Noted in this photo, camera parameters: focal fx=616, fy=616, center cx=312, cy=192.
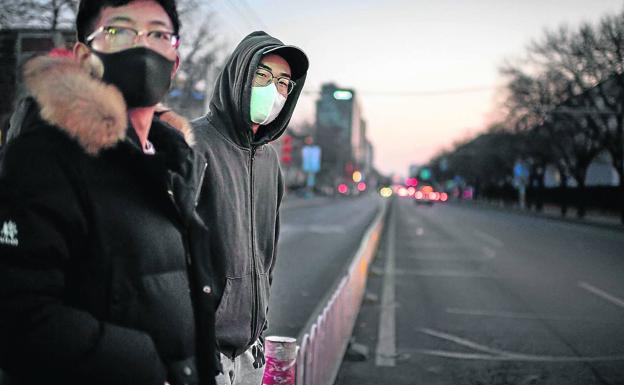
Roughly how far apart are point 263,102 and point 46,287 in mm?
1452

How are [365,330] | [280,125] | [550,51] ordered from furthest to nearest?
[550,51] → [365,330] → [280,125]

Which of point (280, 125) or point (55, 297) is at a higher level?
point (280, 125)

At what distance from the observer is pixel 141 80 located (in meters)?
1.65

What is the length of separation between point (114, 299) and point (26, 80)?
0.58 metres

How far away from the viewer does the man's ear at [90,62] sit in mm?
1635

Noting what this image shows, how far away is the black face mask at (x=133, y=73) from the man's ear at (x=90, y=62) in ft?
0.04

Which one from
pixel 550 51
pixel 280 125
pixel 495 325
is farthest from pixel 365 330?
pixel 550 51

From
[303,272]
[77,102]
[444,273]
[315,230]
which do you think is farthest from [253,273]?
[315,230]

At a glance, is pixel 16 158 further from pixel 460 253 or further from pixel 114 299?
pixel 460 253

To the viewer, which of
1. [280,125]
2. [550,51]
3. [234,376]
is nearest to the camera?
[234,376]

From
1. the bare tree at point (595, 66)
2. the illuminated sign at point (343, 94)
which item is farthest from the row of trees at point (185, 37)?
the bare tree at point (595, 66)

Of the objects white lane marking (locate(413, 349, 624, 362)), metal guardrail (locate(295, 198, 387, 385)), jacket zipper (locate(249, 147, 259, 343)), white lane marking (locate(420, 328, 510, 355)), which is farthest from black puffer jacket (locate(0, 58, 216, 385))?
white lane marking (locate(420, 328, 510, 355))

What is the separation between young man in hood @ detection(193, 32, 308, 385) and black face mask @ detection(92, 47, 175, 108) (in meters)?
0.68

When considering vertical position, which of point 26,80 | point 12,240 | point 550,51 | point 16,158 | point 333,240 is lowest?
point 333,240
